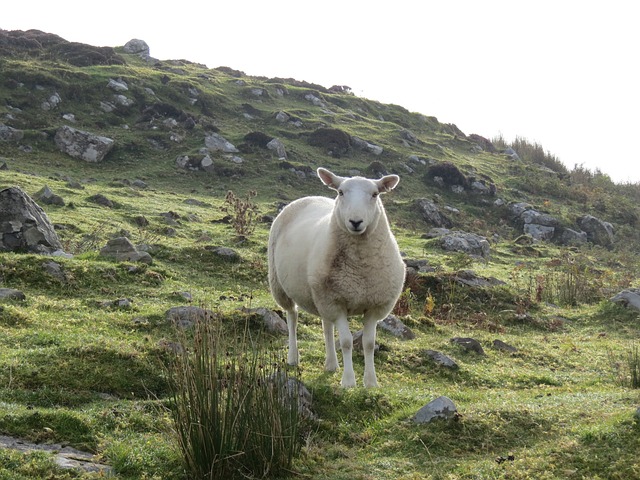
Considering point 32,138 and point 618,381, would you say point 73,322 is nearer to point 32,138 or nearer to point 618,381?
point 618,381

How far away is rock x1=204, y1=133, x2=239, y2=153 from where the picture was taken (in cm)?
3700

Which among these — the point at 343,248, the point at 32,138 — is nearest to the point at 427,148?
the point at 32,138

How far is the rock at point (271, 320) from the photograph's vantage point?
1126 cm

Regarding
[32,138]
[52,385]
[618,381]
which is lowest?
[618,381]

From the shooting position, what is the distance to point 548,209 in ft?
126

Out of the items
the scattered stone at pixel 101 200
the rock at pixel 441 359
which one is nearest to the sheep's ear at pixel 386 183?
the rock at pixel 441 359

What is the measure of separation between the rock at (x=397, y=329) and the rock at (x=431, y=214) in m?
20.3

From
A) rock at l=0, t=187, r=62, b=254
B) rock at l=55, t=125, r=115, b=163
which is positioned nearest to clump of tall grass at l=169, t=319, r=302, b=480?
rock at l=0, t=187, r=62, b=254

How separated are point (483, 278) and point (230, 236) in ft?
28.5

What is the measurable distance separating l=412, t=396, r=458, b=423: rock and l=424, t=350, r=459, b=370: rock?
3.73 metres

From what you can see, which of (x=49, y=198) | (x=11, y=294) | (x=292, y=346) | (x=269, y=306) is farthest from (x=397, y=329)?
(x=49, y=198)

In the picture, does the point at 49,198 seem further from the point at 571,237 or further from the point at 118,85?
the point at 571,237

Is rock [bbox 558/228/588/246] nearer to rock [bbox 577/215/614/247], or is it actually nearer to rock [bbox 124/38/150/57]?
rock [bbox 577/215/614/247]

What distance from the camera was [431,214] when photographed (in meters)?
33.0
